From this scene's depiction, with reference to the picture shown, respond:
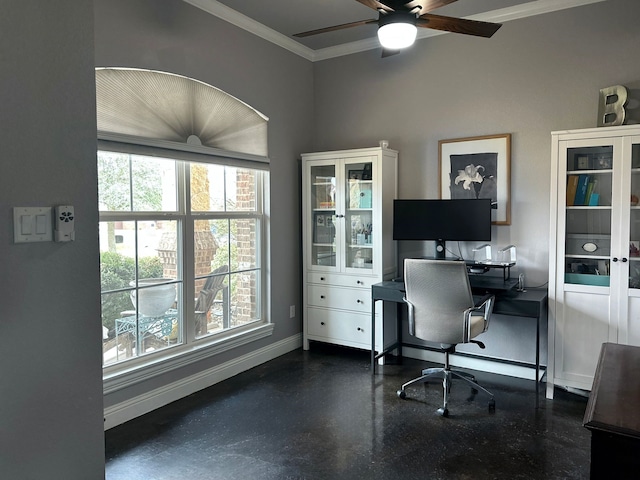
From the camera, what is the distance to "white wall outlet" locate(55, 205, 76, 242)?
4.87 feet

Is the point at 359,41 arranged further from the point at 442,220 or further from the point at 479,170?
the point at 442,220

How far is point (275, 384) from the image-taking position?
3555 mm

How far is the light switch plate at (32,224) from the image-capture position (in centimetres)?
138

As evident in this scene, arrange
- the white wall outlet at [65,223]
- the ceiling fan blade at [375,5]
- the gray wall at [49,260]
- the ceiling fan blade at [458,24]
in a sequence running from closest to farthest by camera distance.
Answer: the gray wall at [49,260]
the white wall outlet at [65,223]
the ceiling fan blade at [375,5]
the ceiling fan blade at [458,24]

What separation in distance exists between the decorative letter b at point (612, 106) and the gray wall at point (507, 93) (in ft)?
0.51

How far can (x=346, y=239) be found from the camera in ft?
13.7

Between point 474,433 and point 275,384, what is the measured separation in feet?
4.86

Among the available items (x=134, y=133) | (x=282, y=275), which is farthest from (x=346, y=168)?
(x=134, y=133)

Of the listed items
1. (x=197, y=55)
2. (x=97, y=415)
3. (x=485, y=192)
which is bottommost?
(x=97, y=415)

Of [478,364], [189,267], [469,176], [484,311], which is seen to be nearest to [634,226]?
[484,311]

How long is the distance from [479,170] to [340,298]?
1618 millimetres

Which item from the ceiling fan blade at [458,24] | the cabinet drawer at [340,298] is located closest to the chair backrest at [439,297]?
the cabinet drawer at [340,298]

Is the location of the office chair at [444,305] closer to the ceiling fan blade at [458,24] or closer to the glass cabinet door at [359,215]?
the glass cabinet door at [359,215]

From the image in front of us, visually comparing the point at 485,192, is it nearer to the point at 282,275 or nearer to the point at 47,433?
the point at 282,275
